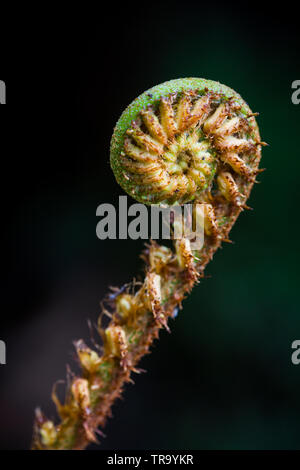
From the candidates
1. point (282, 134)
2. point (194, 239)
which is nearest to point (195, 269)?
point (194, 239)

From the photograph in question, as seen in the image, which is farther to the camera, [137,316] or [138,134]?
[137,316]

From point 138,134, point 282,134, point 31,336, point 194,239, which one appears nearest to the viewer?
point 138,134

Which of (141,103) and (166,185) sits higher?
(141,103)

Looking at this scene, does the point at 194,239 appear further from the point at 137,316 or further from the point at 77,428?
the point at 77,428

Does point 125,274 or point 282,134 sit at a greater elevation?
point 282,134

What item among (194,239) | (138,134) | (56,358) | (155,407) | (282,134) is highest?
(282,134)
